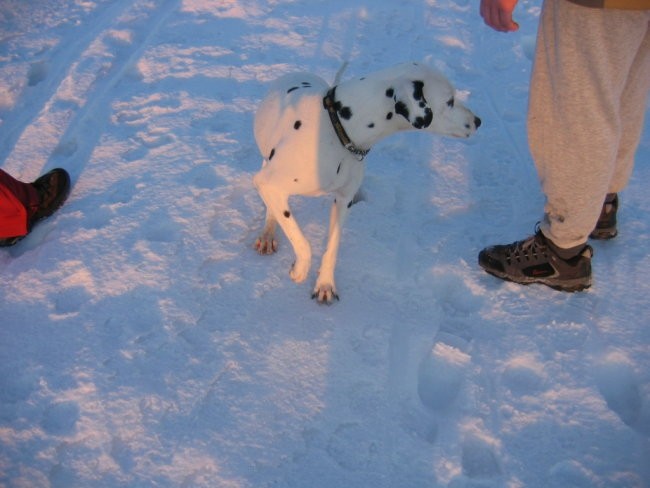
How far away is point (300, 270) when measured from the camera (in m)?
3.04

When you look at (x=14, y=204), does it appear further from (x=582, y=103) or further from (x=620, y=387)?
(x=620, y=387)

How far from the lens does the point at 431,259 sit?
332 centimetres

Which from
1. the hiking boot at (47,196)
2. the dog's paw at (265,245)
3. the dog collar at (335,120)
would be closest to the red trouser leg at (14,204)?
the hiking boot at (47,196)

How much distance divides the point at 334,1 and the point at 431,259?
10.7 ft

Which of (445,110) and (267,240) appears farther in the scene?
(267,240)

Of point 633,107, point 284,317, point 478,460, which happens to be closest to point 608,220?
point 633,107

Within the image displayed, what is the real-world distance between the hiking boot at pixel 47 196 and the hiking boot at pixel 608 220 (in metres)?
3.41

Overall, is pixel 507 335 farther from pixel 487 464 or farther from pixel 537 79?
pixel 537 79

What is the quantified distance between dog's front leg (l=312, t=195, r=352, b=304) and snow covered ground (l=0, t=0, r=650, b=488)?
0.09 metres

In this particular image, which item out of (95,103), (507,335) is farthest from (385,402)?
(95,103)

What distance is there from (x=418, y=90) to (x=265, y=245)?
136cm

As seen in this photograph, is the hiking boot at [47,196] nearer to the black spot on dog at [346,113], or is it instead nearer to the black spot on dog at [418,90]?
the black spot on dog at [346,113]

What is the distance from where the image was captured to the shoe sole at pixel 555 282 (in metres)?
3.07

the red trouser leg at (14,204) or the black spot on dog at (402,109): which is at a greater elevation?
the black spot on dog at (402,109)
